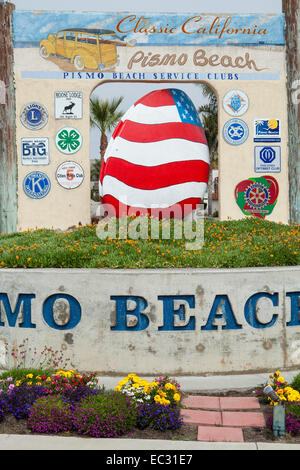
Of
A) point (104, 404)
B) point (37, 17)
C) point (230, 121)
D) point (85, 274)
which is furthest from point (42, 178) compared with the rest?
point (104, 404)

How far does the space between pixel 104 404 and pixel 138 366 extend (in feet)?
6.97

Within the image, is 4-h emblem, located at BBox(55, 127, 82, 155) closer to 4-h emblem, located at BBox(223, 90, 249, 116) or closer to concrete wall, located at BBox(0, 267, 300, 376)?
4-h emblem, located at BBox(223, 90, 249, 116)

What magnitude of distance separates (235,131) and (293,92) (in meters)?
2.48

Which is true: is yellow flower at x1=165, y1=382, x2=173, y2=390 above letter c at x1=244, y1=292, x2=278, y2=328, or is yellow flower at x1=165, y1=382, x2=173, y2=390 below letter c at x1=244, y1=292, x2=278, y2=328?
below

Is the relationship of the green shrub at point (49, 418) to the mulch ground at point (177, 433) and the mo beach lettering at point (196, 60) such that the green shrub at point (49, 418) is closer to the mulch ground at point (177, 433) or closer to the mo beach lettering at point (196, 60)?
the mulch ground at point (177, 433)

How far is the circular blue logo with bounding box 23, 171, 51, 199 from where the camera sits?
1847cm

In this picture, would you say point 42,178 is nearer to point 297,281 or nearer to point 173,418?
point 297,281

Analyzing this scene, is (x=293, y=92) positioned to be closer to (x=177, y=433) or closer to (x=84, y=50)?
(x=84, y=50)

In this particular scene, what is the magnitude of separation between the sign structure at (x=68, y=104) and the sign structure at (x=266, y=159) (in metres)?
6.44

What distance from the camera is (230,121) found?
19141 mm

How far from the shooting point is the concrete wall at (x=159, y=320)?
7.63 meters

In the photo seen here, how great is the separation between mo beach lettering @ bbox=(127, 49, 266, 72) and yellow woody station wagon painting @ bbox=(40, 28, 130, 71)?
2.37 feet

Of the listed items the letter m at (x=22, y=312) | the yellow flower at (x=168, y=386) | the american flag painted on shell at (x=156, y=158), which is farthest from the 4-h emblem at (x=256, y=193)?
the yellow flower at (x=168, y=386)

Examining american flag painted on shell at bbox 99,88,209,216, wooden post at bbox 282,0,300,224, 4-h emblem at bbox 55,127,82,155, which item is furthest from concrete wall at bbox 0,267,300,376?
wooden post at bbox 282,0,300,224
